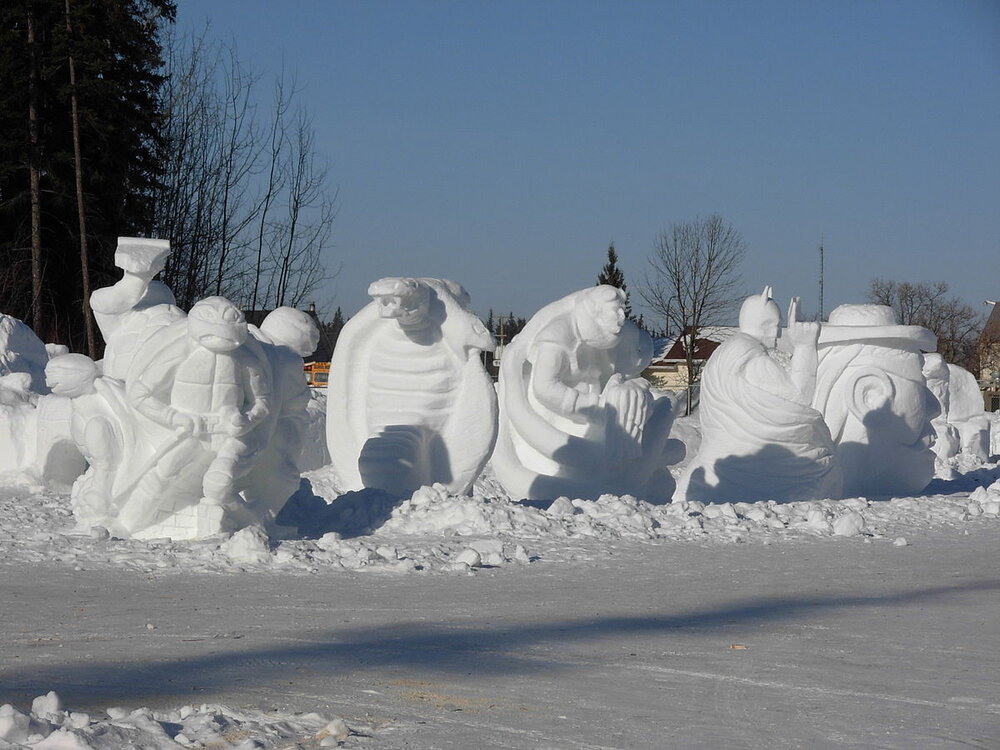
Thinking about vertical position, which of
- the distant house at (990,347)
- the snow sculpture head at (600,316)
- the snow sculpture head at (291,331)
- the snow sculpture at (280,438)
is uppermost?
the distant house at (990,347)

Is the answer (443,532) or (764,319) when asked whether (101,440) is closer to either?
(443,532)

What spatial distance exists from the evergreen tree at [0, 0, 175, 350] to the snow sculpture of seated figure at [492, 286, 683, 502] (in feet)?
44.6

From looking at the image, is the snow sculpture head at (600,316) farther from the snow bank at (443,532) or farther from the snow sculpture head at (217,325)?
the snow sculpture head at (217,325)

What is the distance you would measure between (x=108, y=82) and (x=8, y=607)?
1837 cm

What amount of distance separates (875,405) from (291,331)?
5759 mm

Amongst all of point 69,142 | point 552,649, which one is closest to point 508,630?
point 552,649

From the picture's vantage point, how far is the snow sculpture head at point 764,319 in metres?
11.2

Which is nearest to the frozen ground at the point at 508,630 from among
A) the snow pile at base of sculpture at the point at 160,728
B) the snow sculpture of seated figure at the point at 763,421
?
the snow pile at base of sculpture at the point at 160,728

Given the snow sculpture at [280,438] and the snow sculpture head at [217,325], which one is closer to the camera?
the snow sculpture head at [217,325]

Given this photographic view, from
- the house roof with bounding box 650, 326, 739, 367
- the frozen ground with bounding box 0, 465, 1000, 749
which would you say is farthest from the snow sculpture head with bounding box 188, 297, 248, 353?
the house roof with bounding box 650, 326, 739, 367

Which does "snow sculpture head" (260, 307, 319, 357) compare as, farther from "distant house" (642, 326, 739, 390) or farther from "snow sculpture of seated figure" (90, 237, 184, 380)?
"distant house" (642, 326, 739, 390)

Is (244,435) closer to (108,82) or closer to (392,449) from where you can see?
(392,449)

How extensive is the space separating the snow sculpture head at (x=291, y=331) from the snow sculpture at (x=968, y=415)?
1084 centimetres

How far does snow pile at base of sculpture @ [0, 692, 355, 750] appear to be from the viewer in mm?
3334
